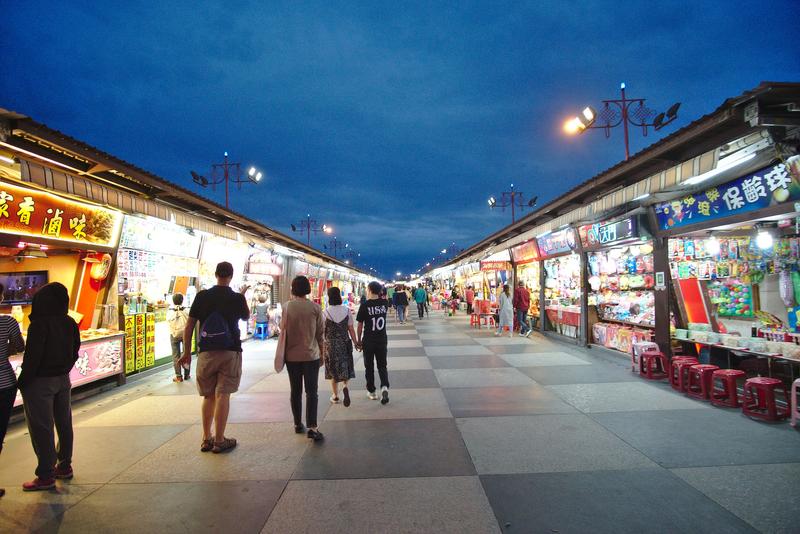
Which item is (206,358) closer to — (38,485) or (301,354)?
(301,354)

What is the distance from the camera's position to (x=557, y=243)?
1262cm

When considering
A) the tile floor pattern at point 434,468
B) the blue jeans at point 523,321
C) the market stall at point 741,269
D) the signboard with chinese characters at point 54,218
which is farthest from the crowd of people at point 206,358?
the blue jeans at point 523,321

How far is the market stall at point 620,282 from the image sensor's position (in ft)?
30.1

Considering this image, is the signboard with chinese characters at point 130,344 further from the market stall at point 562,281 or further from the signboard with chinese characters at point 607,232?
the market stall at point 562,281

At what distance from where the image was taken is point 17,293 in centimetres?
775

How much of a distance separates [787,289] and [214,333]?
8.47m

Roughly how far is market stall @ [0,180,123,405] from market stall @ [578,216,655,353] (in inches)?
418

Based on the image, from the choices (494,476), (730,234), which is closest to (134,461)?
(494,476)

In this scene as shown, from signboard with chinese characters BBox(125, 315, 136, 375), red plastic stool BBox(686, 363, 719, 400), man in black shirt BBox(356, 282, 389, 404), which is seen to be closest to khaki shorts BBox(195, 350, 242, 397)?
man in black shirt BBox(356, 282, 389, 404)

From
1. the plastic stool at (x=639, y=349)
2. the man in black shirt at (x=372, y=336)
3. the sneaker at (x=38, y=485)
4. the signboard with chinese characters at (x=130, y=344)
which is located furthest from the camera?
the signboard with chinese characters at (x=130, y=344)

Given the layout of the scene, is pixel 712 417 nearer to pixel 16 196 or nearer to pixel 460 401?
pixel 460 401

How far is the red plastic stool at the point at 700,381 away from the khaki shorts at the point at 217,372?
672 centimetres

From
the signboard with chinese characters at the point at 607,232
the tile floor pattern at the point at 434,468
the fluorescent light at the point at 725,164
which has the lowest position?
the tile floor pattern at the point at 434,468

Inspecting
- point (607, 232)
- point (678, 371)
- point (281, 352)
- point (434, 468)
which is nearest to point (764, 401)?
point (678, 371)
